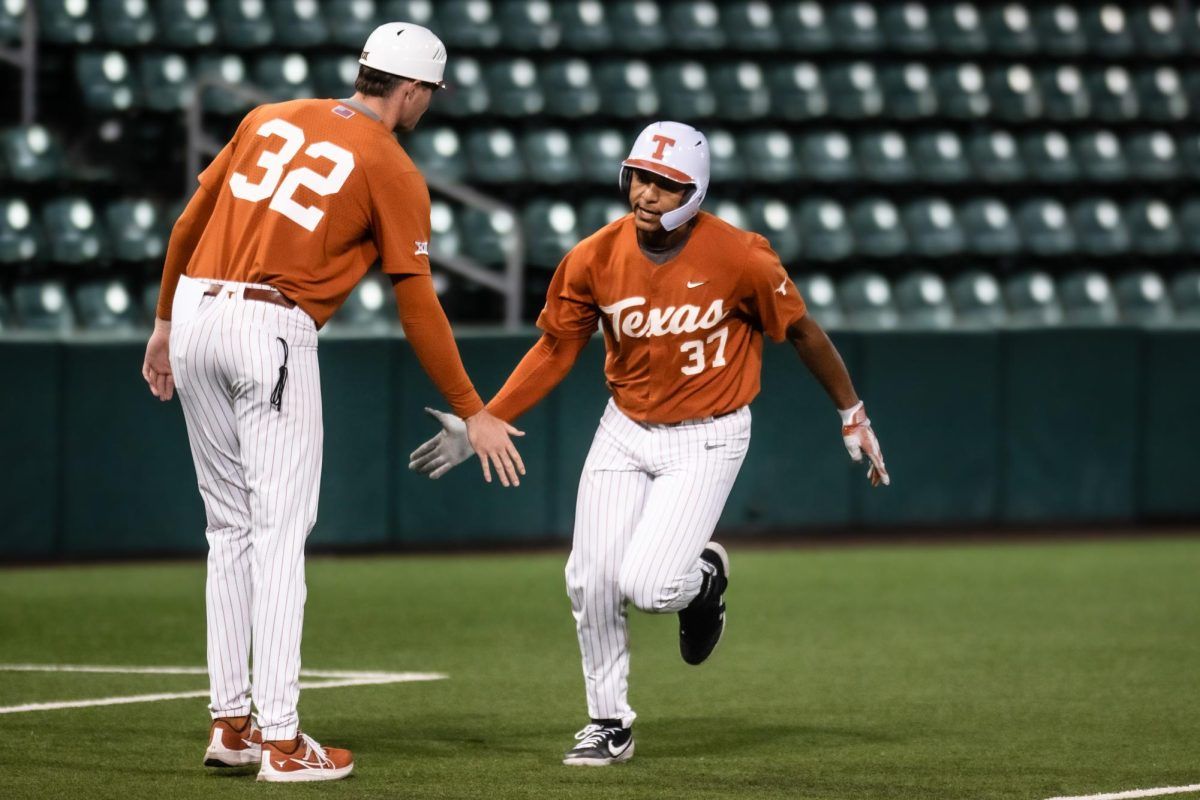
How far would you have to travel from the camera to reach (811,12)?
1520 centimetres

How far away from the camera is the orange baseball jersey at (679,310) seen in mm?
5570

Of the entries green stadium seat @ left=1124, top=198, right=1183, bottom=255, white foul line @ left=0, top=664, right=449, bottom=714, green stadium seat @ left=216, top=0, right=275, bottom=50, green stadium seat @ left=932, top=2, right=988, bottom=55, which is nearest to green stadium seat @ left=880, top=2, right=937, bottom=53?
green stadium seat @ left=932, top=2, right=988, bottom=55

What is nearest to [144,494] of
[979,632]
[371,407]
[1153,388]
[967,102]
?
[371,407]

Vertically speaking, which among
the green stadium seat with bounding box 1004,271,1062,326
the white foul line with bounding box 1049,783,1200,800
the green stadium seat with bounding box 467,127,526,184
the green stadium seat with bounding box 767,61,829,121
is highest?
the green stadium seat with bounding box 767,61,829,121

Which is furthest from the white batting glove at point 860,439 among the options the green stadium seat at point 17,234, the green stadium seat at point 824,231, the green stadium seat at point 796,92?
the green stadium seat at point 796,92

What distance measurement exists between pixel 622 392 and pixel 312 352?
40.3 inches

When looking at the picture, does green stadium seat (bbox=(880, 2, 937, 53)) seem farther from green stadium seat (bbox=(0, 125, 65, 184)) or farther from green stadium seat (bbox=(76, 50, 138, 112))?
green stadium seat (bbox=(0, 125, 65, 184))

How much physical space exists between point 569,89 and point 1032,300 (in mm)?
3660

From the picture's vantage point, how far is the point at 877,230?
14.1 meters

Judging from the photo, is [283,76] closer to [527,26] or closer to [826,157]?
[527,26]

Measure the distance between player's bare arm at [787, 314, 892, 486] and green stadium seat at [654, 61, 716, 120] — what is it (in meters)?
8.46

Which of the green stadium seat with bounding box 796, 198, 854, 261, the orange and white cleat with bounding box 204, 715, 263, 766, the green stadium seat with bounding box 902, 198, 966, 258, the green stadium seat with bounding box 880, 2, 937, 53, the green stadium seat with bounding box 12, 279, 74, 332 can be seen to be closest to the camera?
the orange and white cleat with bounding box 204, 715, 263, 766

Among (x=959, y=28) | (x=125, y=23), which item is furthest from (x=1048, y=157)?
(x=125, y=23)

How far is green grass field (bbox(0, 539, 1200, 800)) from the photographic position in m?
5.23
